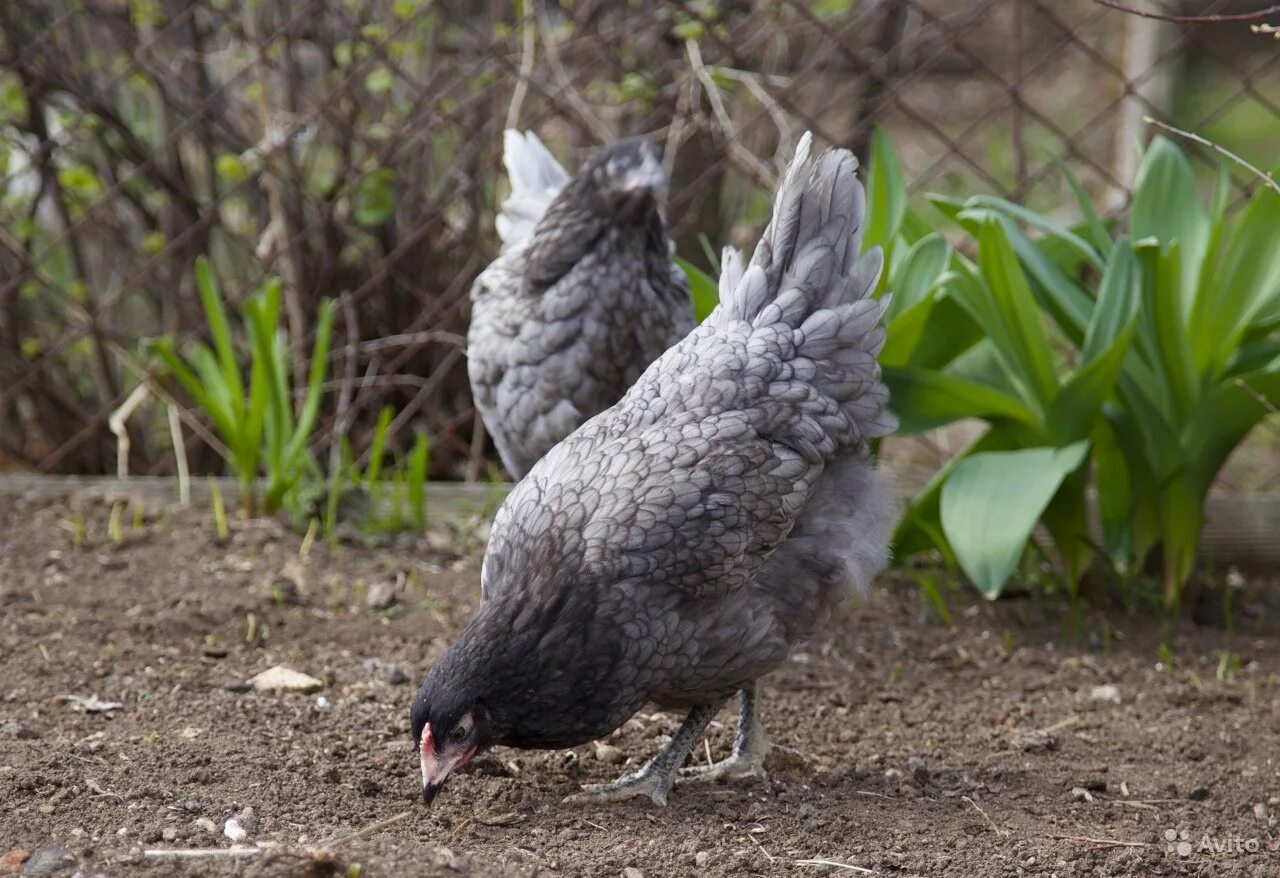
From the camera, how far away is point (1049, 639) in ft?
11.8

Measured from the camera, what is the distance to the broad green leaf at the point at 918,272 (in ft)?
11.2

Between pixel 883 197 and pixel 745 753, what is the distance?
150cm

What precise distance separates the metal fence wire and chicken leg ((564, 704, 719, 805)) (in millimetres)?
1843

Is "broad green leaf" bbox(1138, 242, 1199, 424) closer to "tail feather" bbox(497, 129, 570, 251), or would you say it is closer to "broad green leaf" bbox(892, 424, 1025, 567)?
"broad green leaf" bbox(892, 424, 1025, 567)

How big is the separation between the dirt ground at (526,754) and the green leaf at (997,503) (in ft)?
1.22

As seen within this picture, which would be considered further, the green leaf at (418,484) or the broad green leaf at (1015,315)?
the green leaf at (418,484)

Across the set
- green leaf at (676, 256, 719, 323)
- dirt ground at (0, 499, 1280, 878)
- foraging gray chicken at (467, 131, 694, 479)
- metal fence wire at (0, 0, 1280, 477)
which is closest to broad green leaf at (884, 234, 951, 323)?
green leaf at (676, 256, 719, 323)

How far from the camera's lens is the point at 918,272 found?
11.3 ft

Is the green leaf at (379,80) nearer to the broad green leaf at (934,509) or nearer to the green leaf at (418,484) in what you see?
the green leaf at (418,484)

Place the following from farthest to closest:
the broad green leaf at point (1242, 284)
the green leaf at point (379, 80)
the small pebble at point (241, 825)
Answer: the green leaf at point (379, 80) < the broad green leaf at point (1242, 284) < the small pebble at point (241, 825)

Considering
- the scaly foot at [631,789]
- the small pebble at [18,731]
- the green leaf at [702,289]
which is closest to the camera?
the scaly foot at [631,789]

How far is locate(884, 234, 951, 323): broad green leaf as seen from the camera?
3410mm

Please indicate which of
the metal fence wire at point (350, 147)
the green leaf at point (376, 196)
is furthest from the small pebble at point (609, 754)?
the green leaf at point (376, 196)

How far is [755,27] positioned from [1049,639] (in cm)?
216
